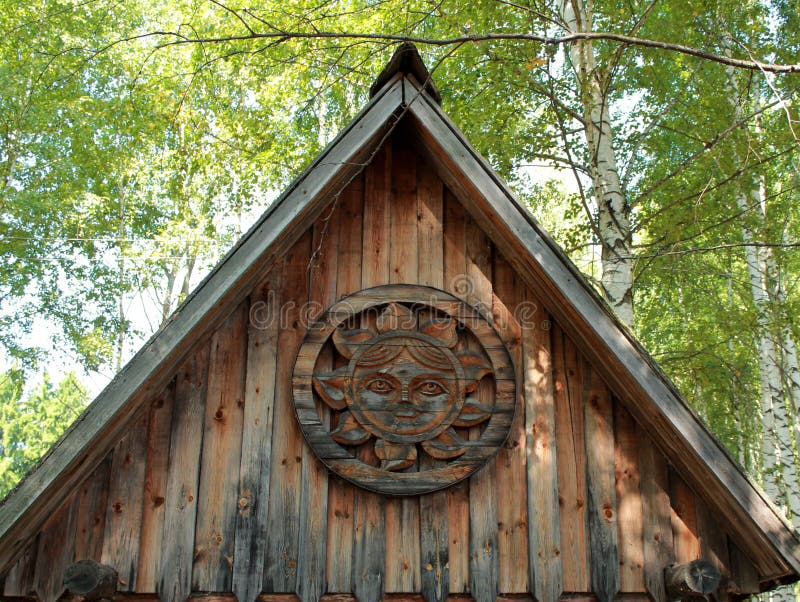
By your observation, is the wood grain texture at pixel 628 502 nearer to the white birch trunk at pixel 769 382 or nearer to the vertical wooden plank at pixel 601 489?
the vertical wooden plank at pixel 601 489

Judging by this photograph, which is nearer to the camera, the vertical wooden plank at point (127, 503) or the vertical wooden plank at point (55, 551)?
the vertical wooden plank at point (55, 551)

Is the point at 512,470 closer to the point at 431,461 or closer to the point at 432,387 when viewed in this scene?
the point at 431,461

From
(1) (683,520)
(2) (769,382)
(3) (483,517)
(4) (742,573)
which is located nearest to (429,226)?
(3) (483,517)

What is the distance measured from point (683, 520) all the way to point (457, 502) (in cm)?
139

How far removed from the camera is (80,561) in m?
4.53

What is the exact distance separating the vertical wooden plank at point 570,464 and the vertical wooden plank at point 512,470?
0.23 m

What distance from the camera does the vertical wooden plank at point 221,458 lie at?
4.84 m

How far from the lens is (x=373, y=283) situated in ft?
18.3

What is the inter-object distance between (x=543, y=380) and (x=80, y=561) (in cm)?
295

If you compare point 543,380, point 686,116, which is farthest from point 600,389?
A: point 686,116

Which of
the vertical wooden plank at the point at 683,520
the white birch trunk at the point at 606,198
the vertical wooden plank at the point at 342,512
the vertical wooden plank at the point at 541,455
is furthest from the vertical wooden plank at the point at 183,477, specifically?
the white birch trunk at the point at 606,198

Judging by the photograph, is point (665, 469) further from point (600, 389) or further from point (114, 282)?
point (114, 282)

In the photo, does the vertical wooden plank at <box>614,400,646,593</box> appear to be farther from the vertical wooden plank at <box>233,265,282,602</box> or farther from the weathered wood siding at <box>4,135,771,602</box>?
the vertical wooden plank at <box>233,265,282,602</box>

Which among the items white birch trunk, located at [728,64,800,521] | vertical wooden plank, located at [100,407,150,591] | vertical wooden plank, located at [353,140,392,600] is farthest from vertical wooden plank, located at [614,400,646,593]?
white birch trunk, located at [728,64,800,521]
